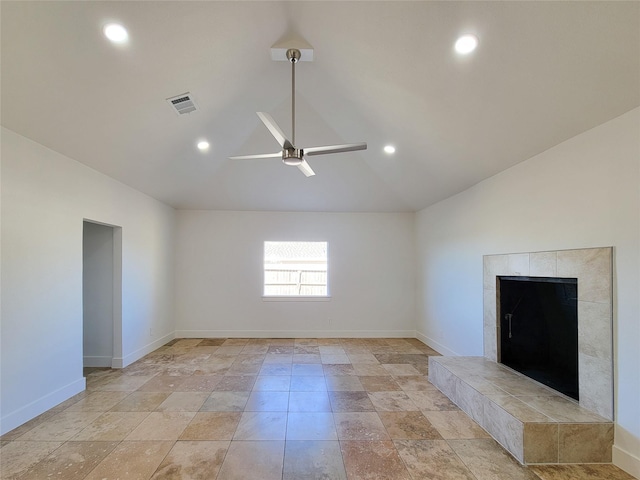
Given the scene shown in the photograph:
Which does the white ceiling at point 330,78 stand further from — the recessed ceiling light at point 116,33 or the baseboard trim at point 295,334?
the baseboard trim at point 295,334

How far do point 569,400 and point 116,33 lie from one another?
4.88m

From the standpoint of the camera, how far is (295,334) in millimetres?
6574

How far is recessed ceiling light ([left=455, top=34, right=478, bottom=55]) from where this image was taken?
7.75ft

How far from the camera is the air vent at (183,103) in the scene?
11.2 ft

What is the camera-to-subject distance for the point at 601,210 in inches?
100

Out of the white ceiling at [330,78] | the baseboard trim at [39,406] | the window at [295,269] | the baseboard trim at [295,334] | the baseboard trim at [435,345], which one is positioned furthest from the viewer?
the window at [295,269]

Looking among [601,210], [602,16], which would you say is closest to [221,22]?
[602,16]

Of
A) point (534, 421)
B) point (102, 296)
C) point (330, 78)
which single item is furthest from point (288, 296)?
point (534, 421)

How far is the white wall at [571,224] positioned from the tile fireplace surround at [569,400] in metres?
0.07

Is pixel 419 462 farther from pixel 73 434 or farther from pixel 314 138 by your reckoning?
pixel 314 138

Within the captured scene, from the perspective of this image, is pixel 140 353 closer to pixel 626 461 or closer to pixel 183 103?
pixel 183 103

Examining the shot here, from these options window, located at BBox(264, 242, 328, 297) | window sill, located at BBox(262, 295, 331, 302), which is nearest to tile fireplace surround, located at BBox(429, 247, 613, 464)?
window sill, located at BBox(262, 295, 331, 302)

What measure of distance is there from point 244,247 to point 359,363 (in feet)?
10.8

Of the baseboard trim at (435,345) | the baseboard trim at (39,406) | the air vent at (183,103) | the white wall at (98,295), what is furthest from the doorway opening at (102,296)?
the baseboard trim at (435,345)
